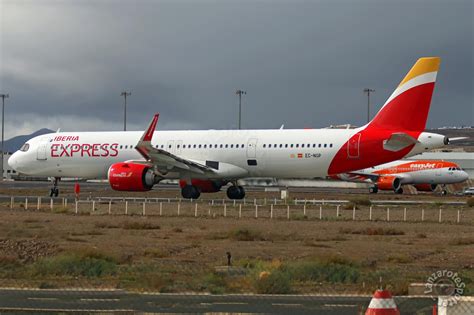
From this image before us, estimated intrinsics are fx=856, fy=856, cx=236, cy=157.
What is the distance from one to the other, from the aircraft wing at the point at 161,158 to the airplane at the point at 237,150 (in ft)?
0.17

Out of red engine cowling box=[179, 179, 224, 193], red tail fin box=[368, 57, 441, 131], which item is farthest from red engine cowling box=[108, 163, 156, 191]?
red tail fin box=[368, 57, 441, 131]

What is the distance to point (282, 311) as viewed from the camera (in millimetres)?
13156

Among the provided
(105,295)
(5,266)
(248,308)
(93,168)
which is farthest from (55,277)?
(93,168)

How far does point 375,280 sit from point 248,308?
443cm

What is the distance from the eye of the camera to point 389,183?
77375 mm

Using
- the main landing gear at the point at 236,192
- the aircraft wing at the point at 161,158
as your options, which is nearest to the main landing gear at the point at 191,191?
the aircraft wing at the point at 161,158

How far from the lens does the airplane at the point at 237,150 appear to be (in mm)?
44188

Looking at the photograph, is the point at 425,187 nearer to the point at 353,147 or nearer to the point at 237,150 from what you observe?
the point at 237,150

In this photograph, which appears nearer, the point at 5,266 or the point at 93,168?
the point at 5,266

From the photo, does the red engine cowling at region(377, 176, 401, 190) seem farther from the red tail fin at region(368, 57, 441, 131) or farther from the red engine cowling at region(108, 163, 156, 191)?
the red engine cowling at region(108, 163, 156, 191)

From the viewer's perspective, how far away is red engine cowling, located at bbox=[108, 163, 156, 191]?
46.2 meters

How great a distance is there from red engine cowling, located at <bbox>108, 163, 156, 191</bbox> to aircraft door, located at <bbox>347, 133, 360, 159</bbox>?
10.7 meters

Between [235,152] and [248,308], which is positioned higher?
[235,152]

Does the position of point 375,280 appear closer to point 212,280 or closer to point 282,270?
point 282,270
